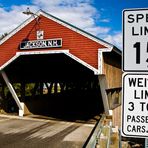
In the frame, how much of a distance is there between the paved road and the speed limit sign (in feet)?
36.1

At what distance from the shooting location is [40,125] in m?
20.1

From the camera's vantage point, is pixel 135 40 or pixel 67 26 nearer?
pixel 135 40

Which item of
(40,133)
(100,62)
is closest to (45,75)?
(100,62)

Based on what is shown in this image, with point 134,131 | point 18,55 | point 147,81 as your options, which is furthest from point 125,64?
point 18,55

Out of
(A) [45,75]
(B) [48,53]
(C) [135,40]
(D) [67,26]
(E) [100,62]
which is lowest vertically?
(C) [135,40]

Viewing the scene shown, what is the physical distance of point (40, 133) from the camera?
17234 millimetres

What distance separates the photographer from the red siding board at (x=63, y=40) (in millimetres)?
19438

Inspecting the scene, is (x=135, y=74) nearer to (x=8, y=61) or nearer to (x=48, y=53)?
(x=48, y=53)

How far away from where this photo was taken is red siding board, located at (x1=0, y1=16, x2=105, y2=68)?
19.4m

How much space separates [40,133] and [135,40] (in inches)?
567

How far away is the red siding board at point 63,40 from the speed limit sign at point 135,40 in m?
15.8

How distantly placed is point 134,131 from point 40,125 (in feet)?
56.1

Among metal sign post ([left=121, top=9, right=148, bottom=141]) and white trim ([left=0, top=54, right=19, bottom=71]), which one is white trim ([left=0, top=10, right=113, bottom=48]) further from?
metal sign post ([left=121, top=9, right=148, bottom=141])

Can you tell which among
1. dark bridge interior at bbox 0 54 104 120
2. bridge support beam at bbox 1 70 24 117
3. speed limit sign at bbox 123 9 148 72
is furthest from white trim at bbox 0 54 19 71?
speed limit sign at bbox 123 9 148 72
